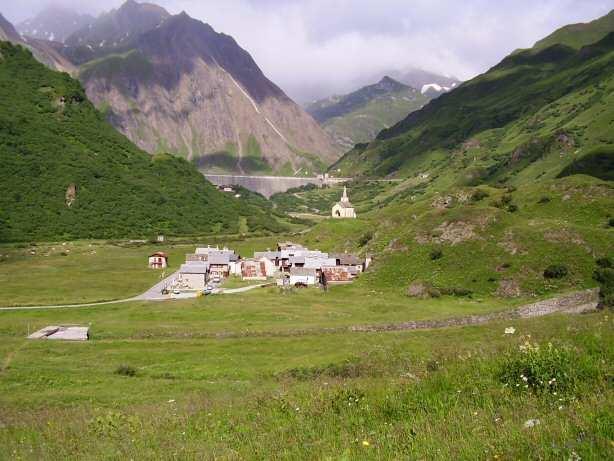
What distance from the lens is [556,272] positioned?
76500 mm

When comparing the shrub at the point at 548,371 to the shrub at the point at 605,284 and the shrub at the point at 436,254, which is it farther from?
the shrub at the point at 436,254

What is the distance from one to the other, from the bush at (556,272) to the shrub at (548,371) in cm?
7146

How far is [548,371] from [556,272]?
7293 cm

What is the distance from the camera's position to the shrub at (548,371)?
11039mm

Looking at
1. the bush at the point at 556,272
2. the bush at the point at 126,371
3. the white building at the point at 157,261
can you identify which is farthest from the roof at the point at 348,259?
the bush at the point at 126,371

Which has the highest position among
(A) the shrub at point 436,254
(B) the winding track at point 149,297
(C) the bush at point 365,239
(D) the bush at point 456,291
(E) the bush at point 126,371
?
(C) the bush at point 365,239

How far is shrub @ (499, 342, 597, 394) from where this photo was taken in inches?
435

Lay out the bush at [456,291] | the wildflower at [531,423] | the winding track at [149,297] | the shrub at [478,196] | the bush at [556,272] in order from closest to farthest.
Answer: the wildflower at [531,423], the bush at [556,272], the bush at [456,291], the winding track at [149,297], the shrub at [478,196]

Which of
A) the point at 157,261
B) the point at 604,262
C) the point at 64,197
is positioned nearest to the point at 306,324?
the point at 604,262

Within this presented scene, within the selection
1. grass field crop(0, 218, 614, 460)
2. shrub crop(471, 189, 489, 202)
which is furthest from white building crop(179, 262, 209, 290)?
shrub crop(471, 189, 489, 202)

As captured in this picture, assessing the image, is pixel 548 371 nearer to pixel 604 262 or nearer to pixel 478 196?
pixel 604 262

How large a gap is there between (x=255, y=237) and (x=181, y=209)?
124ft

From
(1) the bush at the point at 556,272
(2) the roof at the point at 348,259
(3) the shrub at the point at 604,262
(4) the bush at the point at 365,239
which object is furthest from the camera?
(4) the bush at the point at 365,239

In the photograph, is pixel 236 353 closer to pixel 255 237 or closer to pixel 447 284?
pixel 447 284
